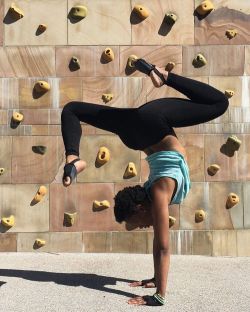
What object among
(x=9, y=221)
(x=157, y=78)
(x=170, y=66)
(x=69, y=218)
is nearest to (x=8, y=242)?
(x=9, y=221)

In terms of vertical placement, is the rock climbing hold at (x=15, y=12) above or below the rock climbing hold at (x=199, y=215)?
above

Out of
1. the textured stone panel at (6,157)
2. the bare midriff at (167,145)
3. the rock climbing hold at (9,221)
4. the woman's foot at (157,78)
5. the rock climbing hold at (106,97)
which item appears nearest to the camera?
the woman's foot at (157,78)

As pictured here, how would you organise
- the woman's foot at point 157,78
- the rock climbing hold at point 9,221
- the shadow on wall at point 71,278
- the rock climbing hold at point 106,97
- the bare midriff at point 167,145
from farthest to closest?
the rock climbing hold at point 106,97 < the rock climbing hold at point 9,221 < the shadow on wall at point 71,278 < the bare midriff at point 167,145 < the woman's foot at point 157,78

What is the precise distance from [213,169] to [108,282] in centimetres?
235

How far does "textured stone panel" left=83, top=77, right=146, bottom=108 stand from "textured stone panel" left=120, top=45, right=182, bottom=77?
0.16 metres

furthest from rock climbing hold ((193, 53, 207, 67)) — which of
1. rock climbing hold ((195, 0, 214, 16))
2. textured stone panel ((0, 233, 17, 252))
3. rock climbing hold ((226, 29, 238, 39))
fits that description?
textured stone panel ((0, 233, 17, 252))

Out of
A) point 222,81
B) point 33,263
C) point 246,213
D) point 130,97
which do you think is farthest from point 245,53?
point 33,263

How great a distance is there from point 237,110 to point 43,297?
3724mm

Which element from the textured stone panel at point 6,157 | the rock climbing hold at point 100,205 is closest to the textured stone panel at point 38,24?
the textured stone panel at point 6,157

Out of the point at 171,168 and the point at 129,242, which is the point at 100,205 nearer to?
the point at 129,242

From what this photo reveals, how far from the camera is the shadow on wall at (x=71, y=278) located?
4.59 metres

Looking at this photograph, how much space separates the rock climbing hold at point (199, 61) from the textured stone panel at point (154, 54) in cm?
21

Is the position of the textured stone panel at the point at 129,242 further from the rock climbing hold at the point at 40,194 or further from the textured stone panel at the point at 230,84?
the textured stone panel at the point at 230,84

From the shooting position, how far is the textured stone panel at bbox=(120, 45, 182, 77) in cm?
638
